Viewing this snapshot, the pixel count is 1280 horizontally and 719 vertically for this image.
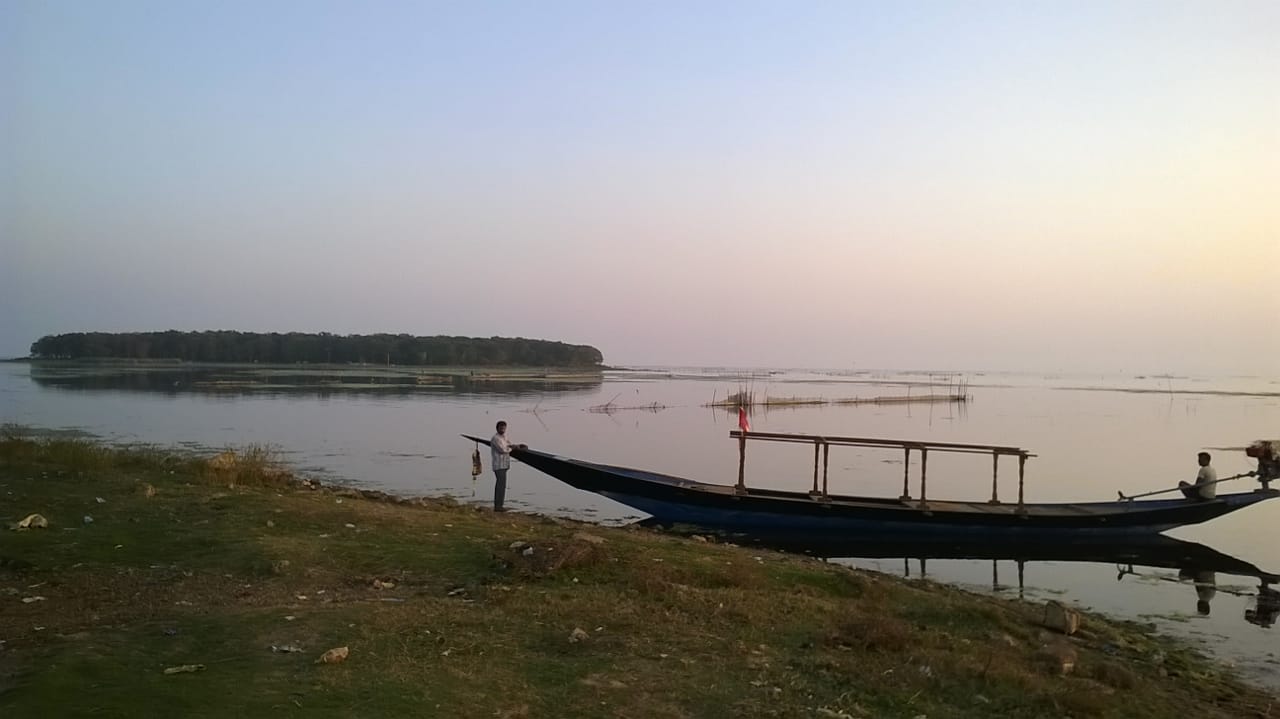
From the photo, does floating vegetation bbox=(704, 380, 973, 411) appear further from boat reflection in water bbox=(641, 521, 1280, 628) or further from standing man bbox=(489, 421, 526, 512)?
standing man bbox=(489, 421, 526, 512)

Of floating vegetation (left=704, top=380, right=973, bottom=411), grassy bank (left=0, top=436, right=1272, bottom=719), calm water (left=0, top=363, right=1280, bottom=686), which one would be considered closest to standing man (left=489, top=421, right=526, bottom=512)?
calm water (left=0, top=363, right=1280, bottom=686)

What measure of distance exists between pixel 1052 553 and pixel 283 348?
401 ft

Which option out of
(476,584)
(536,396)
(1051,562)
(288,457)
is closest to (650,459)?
(288,457)

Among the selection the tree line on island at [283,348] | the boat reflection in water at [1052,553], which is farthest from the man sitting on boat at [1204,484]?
the tree line on island at [283,348]

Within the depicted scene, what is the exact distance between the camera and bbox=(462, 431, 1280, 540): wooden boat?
701 inches

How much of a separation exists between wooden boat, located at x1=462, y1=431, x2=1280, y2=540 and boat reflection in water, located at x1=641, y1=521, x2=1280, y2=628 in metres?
0.24

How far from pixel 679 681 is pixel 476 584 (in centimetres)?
347

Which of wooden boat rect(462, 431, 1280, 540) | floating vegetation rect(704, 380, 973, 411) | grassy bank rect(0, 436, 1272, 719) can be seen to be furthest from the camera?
floating vegetation rect(704, 380, 973, 411)

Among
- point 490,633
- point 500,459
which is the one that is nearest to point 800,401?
point 500,459

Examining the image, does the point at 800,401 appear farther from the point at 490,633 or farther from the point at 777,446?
the point at 490,633

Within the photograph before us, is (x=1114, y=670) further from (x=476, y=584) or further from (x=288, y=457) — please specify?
(x=288, y=457)

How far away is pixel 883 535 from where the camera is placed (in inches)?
704

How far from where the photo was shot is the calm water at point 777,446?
14.9 m

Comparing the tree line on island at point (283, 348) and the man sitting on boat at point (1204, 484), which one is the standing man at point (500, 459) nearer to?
the man sitting on boat at point (1204, 484)
